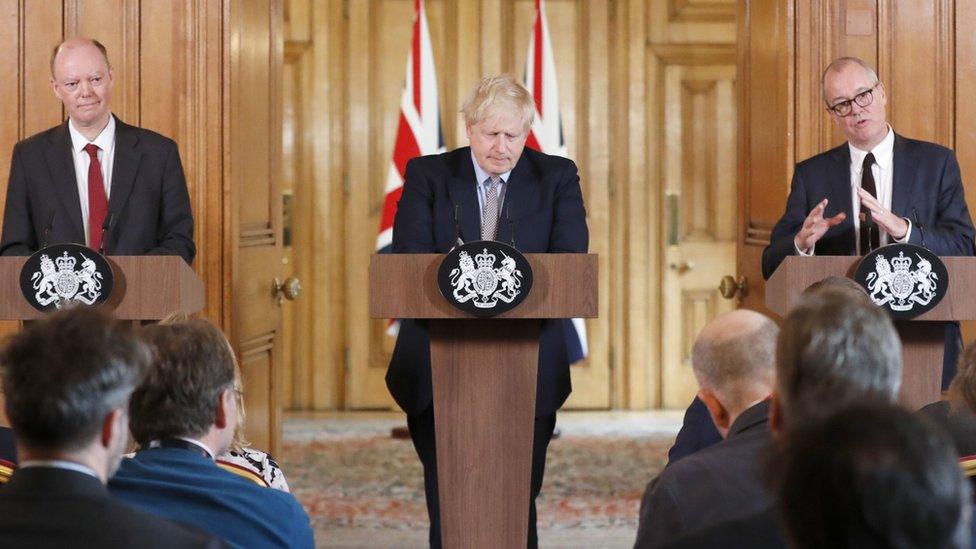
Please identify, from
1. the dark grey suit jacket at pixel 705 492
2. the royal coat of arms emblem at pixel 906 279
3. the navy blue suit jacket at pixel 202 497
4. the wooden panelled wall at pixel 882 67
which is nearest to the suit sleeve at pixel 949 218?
the royal coat of arms emblem at pixel 906 279

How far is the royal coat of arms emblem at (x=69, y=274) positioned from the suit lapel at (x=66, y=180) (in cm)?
78

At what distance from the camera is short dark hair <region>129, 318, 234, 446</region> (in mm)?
2125

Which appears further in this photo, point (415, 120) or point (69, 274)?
point (415, 120)

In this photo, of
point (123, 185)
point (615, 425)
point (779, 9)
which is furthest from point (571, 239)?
point (615, 425)

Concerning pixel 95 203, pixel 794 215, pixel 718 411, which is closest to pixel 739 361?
pixel 718 411

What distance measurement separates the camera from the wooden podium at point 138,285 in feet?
11.2

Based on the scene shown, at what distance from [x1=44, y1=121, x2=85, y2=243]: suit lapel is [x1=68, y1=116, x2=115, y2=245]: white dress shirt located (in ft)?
0.06

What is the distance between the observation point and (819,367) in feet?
5.33

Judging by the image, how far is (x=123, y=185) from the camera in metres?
4.14

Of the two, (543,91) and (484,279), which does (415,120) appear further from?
(484,279)

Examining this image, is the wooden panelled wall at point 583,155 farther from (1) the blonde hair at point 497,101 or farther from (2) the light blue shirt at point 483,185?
(1) the blonde hair at point 497,101

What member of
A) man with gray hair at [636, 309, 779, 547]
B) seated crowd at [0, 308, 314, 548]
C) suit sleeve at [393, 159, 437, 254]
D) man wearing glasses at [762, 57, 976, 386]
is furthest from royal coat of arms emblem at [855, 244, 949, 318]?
seated crowd at [0, 308, 314, 548]

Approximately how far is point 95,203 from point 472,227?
4.04 ft

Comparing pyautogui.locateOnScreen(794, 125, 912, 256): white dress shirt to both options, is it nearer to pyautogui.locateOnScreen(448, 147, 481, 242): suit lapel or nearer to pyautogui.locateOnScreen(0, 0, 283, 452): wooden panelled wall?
pyautogui.locateOnScreen(448, 147, 481, 242): suit lapel
